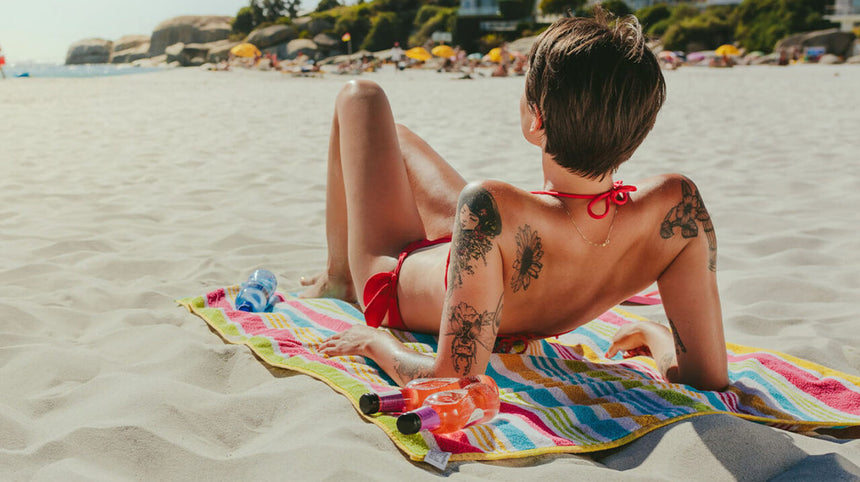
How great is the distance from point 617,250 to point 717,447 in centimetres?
57

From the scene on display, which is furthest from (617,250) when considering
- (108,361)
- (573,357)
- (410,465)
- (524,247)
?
(108,361)

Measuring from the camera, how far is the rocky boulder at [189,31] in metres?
56.8

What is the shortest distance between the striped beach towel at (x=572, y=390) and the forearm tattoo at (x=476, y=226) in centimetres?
47

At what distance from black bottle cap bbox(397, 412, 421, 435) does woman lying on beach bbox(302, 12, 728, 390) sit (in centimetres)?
18

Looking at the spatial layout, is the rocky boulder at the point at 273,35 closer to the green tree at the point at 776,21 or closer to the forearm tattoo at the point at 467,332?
the green tree at the point at 776,21

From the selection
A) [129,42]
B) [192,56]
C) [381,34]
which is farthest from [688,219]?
[129,42]

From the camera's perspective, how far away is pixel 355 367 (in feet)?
7.71

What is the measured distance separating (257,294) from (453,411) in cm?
144

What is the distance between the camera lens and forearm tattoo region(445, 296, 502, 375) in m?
1.84

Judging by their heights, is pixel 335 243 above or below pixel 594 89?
below

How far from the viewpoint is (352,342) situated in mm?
2398

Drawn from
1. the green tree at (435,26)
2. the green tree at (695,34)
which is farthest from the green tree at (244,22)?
the green tree at (695,34)

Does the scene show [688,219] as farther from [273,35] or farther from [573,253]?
[273,35]

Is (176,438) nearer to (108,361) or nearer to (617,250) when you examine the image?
(108,361)
